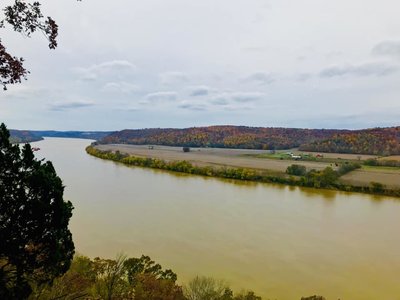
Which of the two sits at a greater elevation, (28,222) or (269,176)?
(28,222)

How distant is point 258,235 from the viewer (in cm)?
1444

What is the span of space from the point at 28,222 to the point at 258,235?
10.9 m

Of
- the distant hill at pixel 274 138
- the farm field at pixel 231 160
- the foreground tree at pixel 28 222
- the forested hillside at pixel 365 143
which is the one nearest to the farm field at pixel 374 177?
the farm field at pixel 231 160

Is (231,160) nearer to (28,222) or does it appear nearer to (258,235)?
(258,235)

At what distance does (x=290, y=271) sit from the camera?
11062 millimetres

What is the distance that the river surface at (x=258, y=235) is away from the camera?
414 inches

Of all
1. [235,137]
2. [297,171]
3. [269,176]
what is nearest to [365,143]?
[297,171]

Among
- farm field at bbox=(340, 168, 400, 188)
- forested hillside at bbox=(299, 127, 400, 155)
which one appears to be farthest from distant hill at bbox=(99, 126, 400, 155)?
farm field at bbox=(340, 168, 400, 188)

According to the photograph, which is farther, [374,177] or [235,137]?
[235,137]

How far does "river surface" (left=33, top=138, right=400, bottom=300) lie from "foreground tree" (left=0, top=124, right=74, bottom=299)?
18.4 feet

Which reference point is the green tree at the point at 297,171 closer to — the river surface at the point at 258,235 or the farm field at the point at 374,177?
the farm field at the point at 374,177

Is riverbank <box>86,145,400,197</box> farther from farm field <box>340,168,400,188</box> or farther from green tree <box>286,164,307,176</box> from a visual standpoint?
farm field <box>340,168,400,188</box>

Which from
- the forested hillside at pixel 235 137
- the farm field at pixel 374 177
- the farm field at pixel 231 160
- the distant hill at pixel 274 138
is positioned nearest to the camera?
the farm field at pixel 374 177

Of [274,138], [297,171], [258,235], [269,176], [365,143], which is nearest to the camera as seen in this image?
[258,235]
